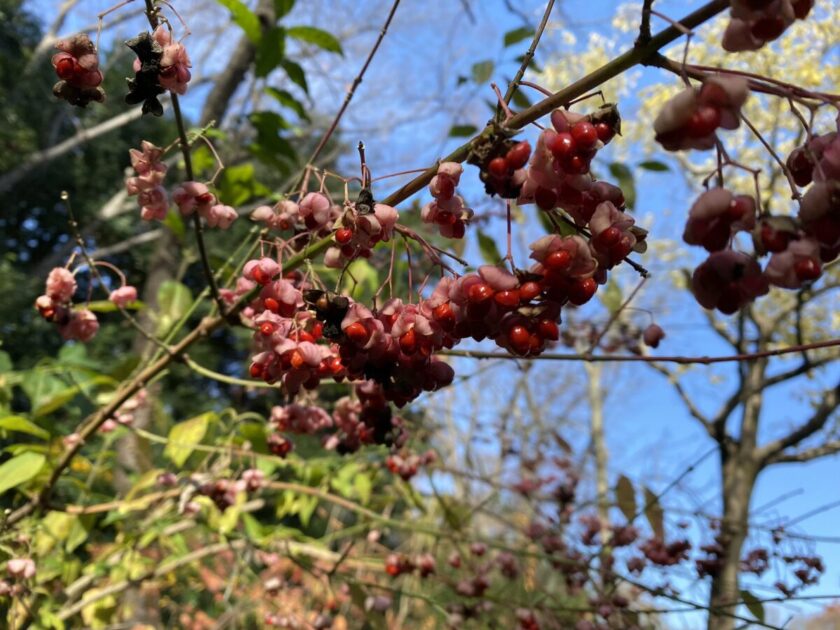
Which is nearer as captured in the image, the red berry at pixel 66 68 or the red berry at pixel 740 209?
the red berry at pixel 740 209

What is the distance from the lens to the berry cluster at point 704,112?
0.47 m

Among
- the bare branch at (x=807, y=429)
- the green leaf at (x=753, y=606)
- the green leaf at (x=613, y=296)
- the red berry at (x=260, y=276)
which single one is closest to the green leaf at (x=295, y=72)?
the red berry at (x=260, y=276)

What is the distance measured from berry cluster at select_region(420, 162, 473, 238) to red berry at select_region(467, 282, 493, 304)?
0.09 metres

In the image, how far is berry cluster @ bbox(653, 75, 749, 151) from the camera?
467 mm

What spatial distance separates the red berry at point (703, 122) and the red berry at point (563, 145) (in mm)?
91

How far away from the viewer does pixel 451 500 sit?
237 cm

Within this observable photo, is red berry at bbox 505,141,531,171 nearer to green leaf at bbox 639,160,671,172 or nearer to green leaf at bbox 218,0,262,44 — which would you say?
green leaf at bbox 218,0,262,44

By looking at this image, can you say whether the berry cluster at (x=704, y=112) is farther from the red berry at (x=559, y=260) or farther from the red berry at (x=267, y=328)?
the red berry at (x=267, y=328)

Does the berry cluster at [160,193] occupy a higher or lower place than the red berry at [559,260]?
higher

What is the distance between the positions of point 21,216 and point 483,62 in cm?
873

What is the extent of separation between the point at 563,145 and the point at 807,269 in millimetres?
205

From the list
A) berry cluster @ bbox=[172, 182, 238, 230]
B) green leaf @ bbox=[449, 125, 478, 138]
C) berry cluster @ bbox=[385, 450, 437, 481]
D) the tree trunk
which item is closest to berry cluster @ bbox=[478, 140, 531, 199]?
berry cluster @ bbox=[172, 182, 238, 230]

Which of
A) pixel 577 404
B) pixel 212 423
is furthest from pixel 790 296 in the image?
pixel 577 404

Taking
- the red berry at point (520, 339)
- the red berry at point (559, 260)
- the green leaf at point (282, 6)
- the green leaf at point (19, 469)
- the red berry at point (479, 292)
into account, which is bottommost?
the green leaf at point (19, 469)
